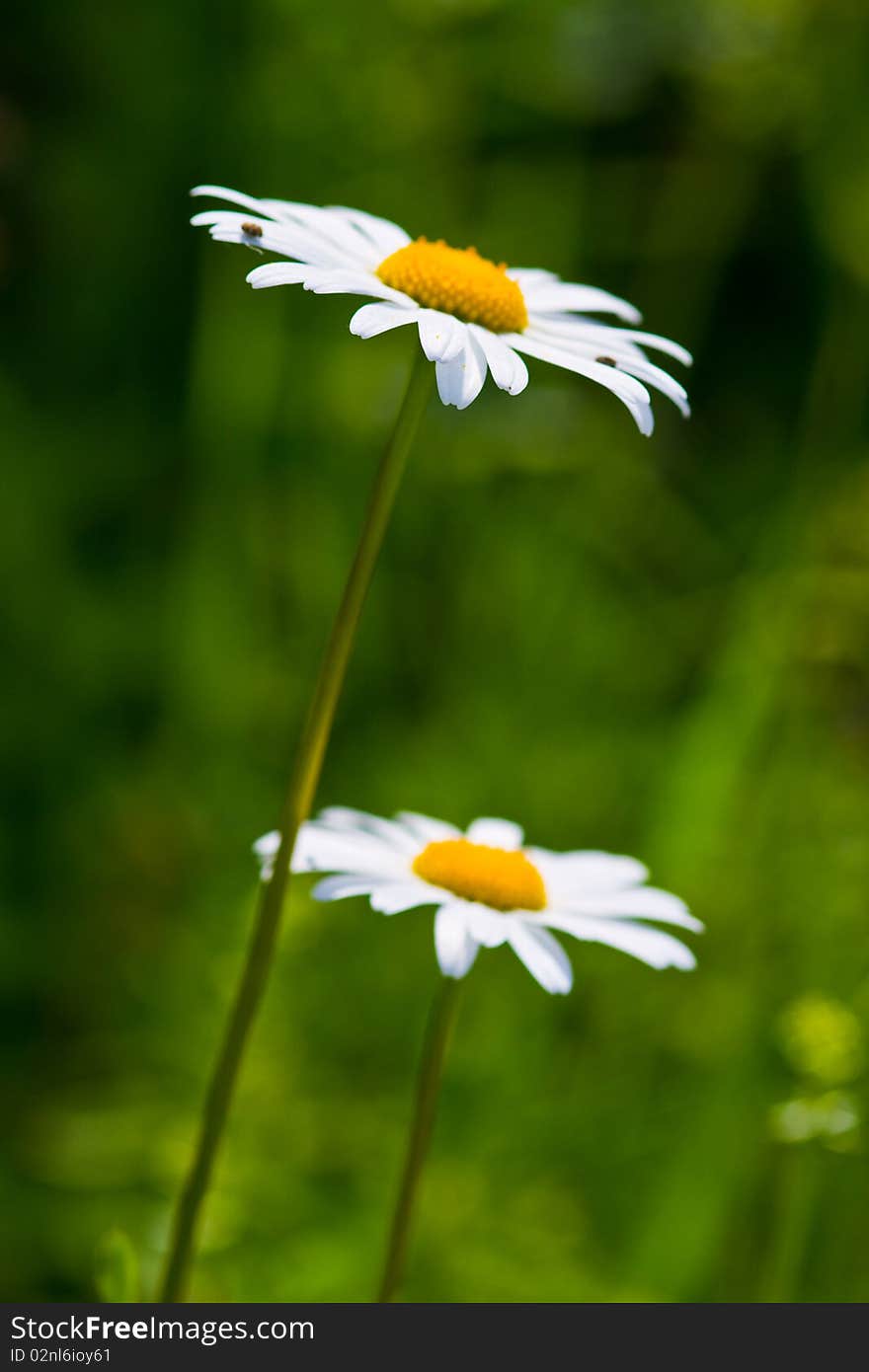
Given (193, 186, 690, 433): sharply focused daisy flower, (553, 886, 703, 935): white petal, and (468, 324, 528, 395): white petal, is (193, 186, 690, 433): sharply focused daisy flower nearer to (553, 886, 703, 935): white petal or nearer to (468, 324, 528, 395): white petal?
(468, 324, 528, 395): white petal

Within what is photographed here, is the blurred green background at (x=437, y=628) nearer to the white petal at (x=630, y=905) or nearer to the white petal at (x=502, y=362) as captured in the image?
the white petal at (x=630, y=905)

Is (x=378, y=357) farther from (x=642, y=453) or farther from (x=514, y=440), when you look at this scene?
(x=642, y=453)

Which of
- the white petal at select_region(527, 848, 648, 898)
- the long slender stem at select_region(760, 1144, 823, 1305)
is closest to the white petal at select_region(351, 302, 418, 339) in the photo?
the white petal at select_region(527, 848, 648, 898)

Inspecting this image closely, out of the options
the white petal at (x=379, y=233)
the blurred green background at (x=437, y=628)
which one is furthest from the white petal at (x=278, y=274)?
the blurred green background at (x=437, y=628)

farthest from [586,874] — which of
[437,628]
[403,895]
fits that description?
[437,628]

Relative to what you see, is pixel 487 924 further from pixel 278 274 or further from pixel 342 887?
pixel 278 274
